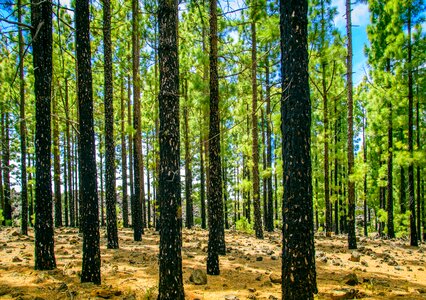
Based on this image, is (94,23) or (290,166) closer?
(290,166)

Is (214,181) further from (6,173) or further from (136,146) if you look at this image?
(6,173)

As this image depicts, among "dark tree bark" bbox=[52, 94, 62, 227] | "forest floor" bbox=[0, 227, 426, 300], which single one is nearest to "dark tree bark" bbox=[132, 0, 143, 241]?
"forest floor" bbox=[0, 227, 426, 300]

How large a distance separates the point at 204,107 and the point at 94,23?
308 inches

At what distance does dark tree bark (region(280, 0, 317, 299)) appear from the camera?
12.7 ft

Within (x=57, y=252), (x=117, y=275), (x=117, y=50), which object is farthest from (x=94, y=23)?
(x=117, y=275)

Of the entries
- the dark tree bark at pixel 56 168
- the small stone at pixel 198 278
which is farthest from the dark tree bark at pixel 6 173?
the small stone at pixel 198 278

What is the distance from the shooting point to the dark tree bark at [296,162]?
387cm

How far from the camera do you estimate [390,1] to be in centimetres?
1365

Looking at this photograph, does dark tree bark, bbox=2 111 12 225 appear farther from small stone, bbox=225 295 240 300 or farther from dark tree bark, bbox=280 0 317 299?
dark tree bark, bbox=280 0 317 299

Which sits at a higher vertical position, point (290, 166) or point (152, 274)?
point (290, 166)

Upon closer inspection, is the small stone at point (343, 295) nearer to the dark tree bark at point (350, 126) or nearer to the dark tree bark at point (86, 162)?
the dark tree bark at point (86, 162)

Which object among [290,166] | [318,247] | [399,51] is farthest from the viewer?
[399,51]

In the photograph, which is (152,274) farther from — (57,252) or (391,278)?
(391,278)

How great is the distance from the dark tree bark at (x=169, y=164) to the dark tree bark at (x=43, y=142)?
347cm
